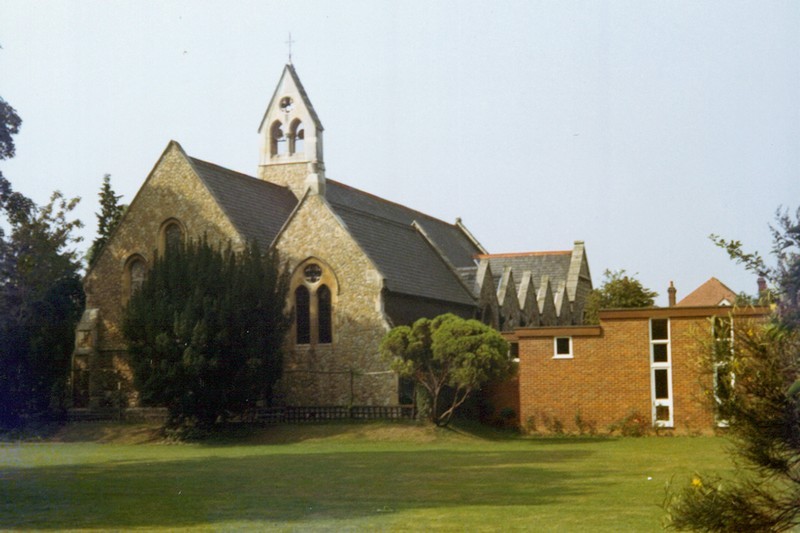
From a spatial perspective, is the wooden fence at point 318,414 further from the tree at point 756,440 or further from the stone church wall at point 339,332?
the tree at point 756,440

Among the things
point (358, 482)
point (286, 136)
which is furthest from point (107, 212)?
point (358, 482)

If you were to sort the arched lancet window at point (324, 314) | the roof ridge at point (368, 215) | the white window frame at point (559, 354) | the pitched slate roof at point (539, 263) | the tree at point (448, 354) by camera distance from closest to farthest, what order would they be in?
the tree at point (448, 354), the white window frame at point (559, 354), the arched lancet window at point (324, 314), the roof ridge at point (368, 215), the pitched slate roof at point (539, 263)

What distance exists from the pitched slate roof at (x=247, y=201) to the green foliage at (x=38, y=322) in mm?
7333

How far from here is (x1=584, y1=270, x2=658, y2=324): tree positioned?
56.0 metres

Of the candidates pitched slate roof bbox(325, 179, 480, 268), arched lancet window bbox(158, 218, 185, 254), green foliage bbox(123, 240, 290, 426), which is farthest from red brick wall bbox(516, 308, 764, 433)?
arched lancet window bbox(158, 218, 185, 254)

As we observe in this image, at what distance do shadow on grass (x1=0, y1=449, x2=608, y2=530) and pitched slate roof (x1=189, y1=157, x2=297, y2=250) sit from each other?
1779 cm

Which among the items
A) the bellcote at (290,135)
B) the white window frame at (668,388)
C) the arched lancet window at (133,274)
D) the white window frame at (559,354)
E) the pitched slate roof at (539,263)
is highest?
the bellcote at (290,135)

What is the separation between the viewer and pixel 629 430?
3419 cm

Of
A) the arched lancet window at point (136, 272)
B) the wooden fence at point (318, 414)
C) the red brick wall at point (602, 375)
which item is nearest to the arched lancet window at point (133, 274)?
the arched lancet window at point (136, 272)

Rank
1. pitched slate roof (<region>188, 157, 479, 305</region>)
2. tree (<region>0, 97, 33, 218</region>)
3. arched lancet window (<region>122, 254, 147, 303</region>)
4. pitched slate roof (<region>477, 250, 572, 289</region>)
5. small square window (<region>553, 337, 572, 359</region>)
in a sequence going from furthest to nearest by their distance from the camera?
pitched slate roof (<region>477, 250, 572, 289</region>) < arched lancet window (<region>122, 254, 147, 303</region>) < pitched slate roof (<region>188, 157, 479, 305</region>) < small square window (<region>553, 337, 572, 359</region>) < tree (<region>0, 97, 33, 218</region>)

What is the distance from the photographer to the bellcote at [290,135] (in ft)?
174

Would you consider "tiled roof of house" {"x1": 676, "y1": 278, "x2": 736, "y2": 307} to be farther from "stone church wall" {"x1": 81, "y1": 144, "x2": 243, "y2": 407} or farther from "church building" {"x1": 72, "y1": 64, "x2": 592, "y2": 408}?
"stone church wall" {"x1": 81, "y1": 144, "x2": 243, "y2": 407}

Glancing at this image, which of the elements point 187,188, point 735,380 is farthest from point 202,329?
point 735,380

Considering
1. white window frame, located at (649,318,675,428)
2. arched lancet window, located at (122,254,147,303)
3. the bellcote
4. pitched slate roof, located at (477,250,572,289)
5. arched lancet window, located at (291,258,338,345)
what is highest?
the bellcote
